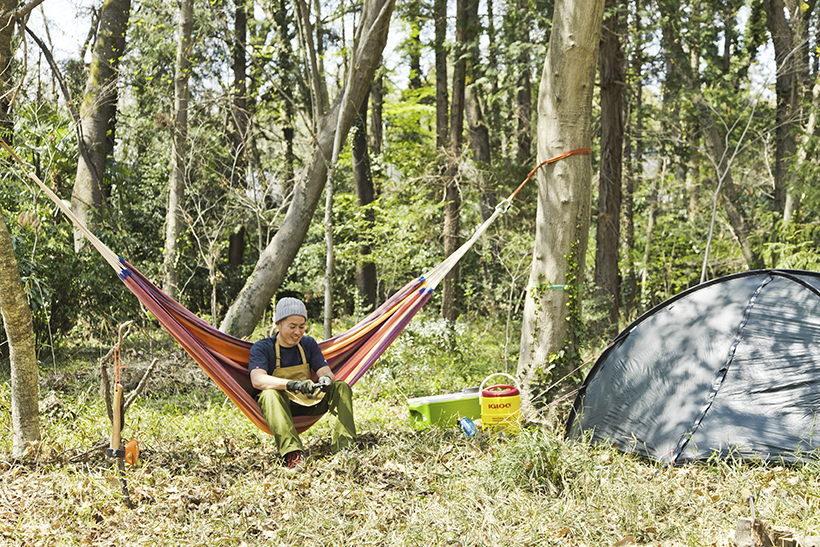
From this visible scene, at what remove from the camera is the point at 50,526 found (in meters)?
2.44

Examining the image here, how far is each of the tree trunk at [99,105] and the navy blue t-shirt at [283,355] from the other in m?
4.64

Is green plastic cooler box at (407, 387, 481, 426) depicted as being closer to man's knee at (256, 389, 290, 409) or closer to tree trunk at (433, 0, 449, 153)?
man's knee at (256, 389, 290, 409)

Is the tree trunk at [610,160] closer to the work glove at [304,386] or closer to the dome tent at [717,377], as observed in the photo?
the dome tent at [717,377]

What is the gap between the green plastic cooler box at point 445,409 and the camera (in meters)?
3.69

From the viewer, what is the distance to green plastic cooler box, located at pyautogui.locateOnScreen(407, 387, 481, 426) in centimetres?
369

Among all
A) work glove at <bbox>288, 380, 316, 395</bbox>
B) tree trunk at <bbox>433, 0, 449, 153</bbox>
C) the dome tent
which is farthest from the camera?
tree trunk at <bbox>433, 0, 449, 153</bbox>

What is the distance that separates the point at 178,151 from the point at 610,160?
4.49m

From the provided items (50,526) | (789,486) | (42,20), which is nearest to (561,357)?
(789,486)

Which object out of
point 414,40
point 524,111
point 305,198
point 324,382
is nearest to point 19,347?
point 324,382

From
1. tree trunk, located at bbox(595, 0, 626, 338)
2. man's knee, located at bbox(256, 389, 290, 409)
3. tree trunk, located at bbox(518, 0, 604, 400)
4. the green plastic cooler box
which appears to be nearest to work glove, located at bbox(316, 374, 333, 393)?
man's knee, located at bbox(256, 389, 290, 409)

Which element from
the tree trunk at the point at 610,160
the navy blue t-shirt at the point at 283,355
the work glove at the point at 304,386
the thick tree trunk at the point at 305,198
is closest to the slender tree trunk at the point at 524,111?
the tree trunk at the point at 610,160

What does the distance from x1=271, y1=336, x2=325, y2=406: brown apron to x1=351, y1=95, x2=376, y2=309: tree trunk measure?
4.77 m

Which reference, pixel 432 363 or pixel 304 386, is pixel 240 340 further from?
pixel 432 363

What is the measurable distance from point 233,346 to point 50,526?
4.19 feet
